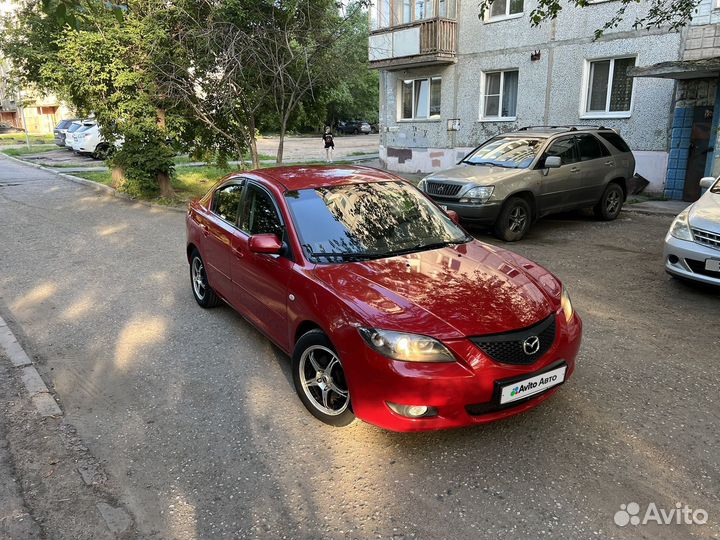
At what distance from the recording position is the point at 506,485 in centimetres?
304

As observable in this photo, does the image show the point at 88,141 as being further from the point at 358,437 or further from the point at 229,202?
the point at 358,437

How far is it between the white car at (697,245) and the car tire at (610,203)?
4.14 m

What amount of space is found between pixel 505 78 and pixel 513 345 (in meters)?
15.6

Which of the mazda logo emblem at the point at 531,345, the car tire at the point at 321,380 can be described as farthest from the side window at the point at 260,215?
the mazda logo emblem at the point at 531,345

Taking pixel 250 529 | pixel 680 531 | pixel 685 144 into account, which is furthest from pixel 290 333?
pixel 685 144

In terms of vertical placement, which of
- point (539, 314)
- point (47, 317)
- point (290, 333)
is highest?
point (539, 314)

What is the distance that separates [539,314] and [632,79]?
514 inches

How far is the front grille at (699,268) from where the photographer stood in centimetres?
A: 581

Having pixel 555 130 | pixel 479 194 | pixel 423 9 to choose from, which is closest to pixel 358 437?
pixel 479 194

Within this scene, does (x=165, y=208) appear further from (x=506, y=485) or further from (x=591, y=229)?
(x=506, y=485)

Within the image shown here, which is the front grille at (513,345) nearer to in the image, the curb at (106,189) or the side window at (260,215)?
the side window at (260,215)

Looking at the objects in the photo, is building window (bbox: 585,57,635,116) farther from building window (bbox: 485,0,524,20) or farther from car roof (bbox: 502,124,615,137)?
car roof (bbox: 502,124,615,137)

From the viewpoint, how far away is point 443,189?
919 cm

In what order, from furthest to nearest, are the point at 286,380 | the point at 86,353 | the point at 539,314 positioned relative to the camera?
the point at 86,353 → the point at 286,380 → the point at 539,314
